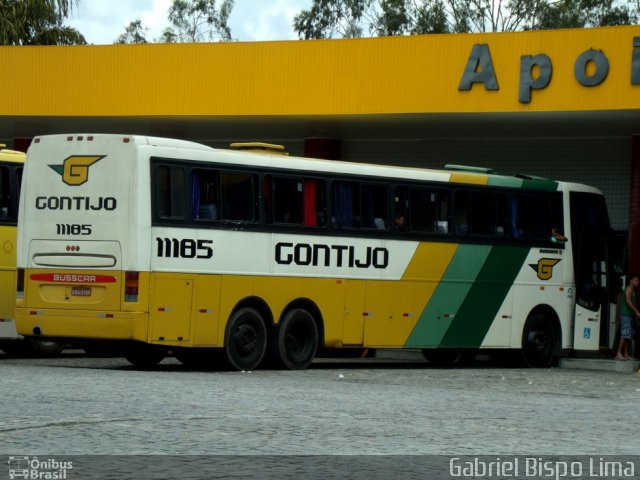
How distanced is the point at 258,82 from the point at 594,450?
61.5 feet

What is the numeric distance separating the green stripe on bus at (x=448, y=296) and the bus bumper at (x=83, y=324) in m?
5.87

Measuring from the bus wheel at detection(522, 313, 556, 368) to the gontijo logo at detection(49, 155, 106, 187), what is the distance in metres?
9.11

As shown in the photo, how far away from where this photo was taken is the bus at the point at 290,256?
20.1 meters

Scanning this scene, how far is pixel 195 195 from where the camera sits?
20609 millimetres

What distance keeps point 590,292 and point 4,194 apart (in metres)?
10.5

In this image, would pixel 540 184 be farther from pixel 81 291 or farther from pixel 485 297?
pixel 81 291

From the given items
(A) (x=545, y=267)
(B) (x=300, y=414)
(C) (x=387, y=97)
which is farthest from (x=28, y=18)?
(B) (x=300, y=414)

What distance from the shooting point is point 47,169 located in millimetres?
20719

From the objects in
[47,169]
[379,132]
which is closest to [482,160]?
[379,132]

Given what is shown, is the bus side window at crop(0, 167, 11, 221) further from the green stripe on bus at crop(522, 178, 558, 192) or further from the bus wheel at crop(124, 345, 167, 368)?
the green stripe on bus at crop(522, 178, 558, 192)

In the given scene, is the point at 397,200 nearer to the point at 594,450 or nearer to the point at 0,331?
the point at 0,331

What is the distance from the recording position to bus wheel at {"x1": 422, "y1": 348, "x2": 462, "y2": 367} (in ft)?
87.7

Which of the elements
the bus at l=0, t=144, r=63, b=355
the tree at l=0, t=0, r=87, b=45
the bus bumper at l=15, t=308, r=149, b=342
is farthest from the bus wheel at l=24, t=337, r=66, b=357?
the tree at l=0, t=0, r=87, b=45

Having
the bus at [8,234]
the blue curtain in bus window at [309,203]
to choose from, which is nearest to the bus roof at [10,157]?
the bus at [8,234]
